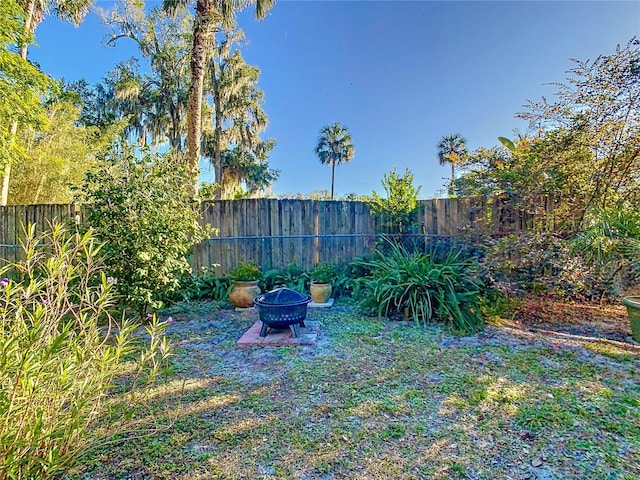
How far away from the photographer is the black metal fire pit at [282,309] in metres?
3.41

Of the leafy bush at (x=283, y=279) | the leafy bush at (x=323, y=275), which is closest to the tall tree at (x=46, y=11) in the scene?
the leafy bush at (x=283, y=279)

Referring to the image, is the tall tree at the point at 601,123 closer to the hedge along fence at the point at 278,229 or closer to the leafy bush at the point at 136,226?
the hedge along fence at the point at 278,229

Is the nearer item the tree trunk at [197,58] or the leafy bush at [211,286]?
the leafy bush at [211,286]

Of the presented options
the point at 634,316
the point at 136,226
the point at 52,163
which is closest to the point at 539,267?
the point at 634,316

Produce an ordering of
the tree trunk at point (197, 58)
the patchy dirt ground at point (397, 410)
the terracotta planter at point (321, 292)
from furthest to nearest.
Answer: the tree trunk at point (197, 58) → the terracotta planter at point (321, 292) → the patchy dirt ground at point (397, 410)

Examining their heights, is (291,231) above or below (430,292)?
above

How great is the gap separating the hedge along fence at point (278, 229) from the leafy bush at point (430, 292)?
1224 mm

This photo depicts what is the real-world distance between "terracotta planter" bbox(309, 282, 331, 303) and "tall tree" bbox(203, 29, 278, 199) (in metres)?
8.30

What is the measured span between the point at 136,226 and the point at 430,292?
135 inches

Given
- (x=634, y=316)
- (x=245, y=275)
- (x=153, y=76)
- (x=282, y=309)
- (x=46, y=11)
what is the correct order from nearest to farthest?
A: (x=634, y=316) < (x=282, y=309) < (x=245, y=275) < (x=46, y=11) < (x=153, y=76)

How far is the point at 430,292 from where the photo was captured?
410 cm

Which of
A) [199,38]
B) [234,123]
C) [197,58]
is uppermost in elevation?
[234,123]

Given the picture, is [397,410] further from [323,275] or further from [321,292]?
[323,275]

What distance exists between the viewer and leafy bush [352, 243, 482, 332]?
153 inches
